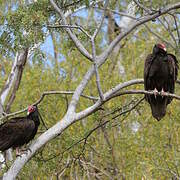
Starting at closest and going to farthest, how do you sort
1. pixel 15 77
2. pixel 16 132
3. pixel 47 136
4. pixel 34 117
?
pixel 47 136, pixel 16 132, pixel 34 117, pixel 15 77

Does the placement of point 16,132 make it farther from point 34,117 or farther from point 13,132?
point 34,117

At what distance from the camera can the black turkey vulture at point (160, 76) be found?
7.56 m

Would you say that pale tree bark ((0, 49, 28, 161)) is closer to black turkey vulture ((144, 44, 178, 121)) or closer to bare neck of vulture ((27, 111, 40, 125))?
bare neck of vulture ((27, 111, 40, 125))

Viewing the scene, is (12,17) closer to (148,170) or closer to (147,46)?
(148,170)

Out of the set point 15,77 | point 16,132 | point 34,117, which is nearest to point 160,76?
point 34,117

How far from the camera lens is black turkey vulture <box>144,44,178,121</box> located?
756 centimetres

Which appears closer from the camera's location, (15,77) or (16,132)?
(16,132)

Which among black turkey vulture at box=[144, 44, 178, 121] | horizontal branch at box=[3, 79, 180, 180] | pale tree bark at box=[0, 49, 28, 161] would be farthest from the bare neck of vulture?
pale tree bark at box=[0, 49, 28, 161]

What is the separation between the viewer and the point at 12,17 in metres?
7.52

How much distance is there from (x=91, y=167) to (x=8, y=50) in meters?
4.15

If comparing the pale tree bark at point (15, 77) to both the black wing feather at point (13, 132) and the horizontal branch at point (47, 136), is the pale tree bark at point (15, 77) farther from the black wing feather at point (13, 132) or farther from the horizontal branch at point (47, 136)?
the horizontal branch at point (47, 136)

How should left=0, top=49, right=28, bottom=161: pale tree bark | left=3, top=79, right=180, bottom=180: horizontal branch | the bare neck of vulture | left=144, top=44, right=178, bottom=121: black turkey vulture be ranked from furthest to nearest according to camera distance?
left=0, top=49, right=28, bottom=161: pale tree bark → the bare neck of vulture → left=144, top=44, right=178, bottom=121: black turkey vulture → left=3, top=79, right=180, bottom=180: horizontal branch

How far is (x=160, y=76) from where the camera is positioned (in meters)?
7.66

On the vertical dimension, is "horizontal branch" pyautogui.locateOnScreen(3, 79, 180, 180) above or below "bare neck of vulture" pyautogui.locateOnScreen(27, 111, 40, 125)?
below
